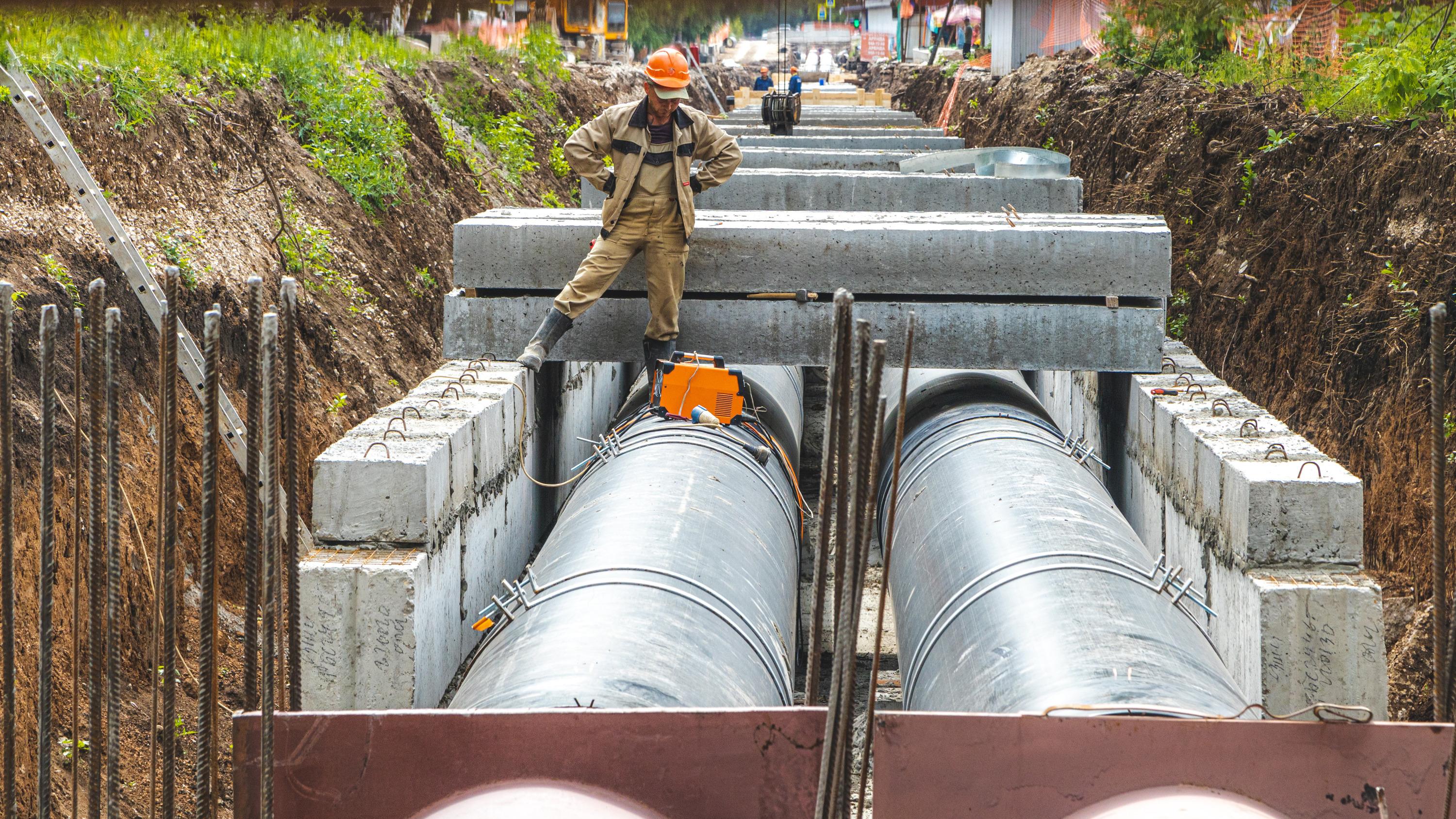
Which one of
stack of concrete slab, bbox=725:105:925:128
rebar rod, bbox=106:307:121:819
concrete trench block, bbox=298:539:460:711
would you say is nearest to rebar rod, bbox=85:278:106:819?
rebar rod, bbox=106:307:121:819

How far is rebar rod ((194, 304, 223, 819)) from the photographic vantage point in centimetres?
263

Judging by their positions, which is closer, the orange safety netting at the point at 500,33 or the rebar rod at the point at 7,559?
the rebar rod at the point at 7,559

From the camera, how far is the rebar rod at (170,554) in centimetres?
295

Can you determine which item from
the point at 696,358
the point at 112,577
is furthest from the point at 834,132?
the point at 112,577

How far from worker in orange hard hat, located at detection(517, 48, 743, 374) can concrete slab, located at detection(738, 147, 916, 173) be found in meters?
6.40

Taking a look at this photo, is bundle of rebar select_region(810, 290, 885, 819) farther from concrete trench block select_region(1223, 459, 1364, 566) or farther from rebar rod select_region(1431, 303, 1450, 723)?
concrete trench block select_region(1223, 459, 1364, 566)

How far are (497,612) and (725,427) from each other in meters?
2.04

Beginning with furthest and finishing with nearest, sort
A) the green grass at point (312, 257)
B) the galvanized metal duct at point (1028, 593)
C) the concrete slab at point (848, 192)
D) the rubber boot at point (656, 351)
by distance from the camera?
1. the concrete slab at point (848, 192)
2. the green grass at point (312, 257)
3. the rubber boot at point (656, 351)
4. the galvanized metal duct at point (1028, 593)

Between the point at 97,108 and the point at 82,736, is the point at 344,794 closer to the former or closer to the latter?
the point at 82,736

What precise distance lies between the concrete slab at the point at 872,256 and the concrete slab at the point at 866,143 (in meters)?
8.14

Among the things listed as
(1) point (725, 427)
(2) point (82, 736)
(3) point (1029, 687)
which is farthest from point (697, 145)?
(2) point (82, 736)

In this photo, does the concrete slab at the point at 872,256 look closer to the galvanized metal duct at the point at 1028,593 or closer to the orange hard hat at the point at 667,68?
the galvanized metal duct at the point at 1028,593

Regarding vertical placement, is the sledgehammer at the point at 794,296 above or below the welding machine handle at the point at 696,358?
above

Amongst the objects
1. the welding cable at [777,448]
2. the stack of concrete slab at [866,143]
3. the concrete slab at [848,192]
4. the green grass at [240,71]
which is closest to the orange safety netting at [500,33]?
the stack of concrete slab at [866,143]
